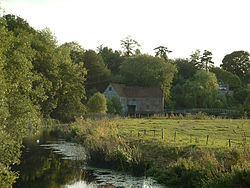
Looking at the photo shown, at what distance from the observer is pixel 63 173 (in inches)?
905

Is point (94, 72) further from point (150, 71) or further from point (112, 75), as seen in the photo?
point (150, 71)

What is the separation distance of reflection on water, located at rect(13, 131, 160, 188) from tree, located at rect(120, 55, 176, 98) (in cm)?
6007

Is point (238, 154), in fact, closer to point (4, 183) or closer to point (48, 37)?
point (4, 183)

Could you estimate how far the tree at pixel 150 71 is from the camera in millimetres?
89562

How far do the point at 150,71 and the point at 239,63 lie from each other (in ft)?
133

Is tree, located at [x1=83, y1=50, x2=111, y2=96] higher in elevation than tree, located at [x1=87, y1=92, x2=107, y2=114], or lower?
higher

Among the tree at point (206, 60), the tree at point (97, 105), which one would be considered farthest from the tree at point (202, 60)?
the tree at point (97, 105)

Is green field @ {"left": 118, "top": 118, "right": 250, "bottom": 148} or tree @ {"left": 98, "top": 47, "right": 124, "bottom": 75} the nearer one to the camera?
green field @ {"left": 118, "top": 118, "right": 250, "bottom": 148}

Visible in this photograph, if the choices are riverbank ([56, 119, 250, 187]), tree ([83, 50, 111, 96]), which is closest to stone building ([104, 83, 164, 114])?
tree ([83, 50, 111, 96])

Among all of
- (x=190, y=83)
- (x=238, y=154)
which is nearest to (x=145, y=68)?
(x=190, y=83)

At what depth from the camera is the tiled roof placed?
282 feet

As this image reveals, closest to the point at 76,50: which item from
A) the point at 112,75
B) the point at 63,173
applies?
Result: the point at 112,75

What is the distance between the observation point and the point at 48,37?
7512 centimetres

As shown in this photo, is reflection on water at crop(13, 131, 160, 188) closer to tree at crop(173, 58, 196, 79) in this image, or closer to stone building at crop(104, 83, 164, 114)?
stone building at crop(104, 83, 164, 114)
